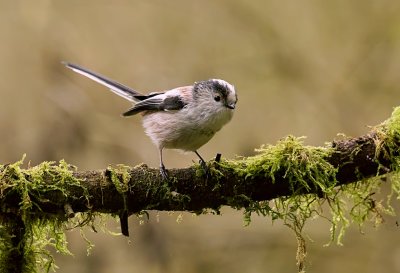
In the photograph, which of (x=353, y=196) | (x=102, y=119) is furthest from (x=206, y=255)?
A: (x=353, y=196)

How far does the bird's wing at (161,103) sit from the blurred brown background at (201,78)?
8.09ft

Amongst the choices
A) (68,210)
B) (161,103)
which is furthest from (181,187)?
Result: (161,103)

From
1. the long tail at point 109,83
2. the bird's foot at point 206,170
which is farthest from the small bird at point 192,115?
the bird's foot at point 206,170

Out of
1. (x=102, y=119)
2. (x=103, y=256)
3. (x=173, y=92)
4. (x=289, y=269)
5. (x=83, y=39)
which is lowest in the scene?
(x=289, y=269)

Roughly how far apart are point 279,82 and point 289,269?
2.24 meters

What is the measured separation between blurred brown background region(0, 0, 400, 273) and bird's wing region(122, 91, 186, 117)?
247 cm

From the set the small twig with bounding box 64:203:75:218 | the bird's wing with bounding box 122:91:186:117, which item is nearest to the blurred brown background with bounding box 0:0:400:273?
the bird's wing with bounding box 122:91:186:117

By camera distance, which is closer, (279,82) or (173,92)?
(173,92)

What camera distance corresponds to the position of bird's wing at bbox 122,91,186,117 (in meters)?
4.16

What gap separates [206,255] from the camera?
7.14 metres

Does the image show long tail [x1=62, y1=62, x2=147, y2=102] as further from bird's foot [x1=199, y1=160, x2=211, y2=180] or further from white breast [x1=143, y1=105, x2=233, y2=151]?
bird's foot [x1=199, y1=160, x2=211, y2=180]

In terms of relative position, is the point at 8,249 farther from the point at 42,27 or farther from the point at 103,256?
the point at 42,27

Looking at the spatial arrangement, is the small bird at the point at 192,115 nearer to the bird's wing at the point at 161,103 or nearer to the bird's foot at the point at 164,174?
the bird's wing at the point at 161,103

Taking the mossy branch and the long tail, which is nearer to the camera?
the mossy branch
